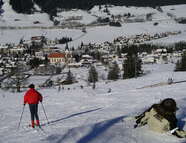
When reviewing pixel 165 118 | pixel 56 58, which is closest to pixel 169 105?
pixel 165 118

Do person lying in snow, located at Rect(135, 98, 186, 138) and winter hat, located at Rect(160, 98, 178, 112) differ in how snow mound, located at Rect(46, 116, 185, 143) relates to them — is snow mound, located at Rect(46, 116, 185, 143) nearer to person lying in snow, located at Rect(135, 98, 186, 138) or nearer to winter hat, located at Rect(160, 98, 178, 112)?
person lying in snow, located at Rect(135, 98, 186, 138)

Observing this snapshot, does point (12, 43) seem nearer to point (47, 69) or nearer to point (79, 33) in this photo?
point (79, 33)

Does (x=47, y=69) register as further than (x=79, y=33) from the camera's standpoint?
No

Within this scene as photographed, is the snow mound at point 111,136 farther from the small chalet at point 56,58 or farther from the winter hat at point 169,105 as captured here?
the small chalet at point 56,58

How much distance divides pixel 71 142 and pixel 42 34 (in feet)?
630

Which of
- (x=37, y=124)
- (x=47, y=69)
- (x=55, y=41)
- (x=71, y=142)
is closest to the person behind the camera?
(x=71, y=142)

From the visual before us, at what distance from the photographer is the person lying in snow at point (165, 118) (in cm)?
805

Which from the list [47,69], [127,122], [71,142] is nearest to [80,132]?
[71,142]

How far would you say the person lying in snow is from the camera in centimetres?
805

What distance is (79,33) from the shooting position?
197000mm

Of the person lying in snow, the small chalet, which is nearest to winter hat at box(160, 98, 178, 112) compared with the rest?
the person lying in snow

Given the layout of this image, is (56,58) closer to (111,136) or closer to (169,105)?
(111,136)

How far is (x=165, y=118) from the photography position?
823cm

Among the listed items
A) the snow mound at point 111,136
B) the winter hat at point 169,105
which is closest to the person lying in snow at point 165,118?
the winter hat at point 169,105
